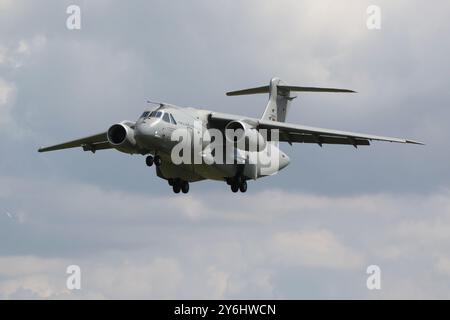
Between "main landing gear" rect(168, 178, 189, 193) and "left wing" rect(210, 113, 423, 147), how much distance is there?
246 cm

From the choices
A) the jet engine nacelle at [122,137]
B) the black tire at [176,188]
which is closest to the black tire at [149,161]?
the jet engine nacelle at [122,137]

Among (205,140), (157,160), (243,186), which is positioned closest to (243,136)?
(205,140)

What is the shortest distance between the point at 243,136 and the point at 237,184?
2109 millimetres

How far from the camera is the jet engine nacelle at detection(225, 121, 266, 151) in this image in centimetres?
3777

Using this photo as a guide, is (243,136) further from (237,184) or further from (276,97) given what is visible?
(276,97)

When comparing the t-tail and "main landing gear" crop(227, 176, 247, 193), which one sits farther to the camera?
the t-tail

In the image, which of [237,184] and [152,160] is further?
[237,184]

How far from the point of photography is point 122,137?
115 feet

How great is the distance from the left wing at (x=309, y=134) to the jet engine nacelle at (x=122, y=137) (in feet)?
12.9

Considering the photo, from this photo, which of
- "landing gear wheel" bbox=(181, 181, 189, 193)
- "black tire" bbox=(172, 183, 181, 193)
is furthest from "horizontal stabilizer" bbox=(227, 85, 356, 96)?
"black tire" bbox=(172, 183, 181, 193)

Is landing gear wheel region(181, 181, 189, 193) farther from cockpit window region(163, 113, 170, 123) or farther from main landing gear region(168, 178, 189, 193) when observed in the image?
cockpit window region(163, 113, 170, 123)
